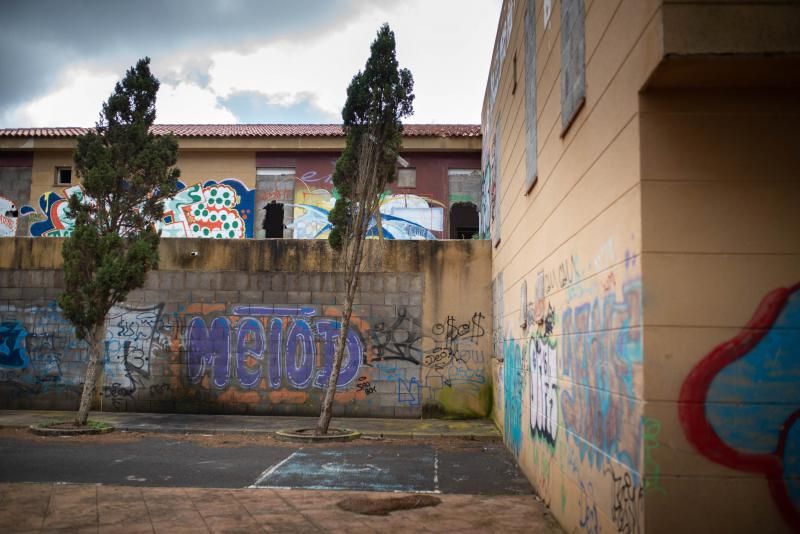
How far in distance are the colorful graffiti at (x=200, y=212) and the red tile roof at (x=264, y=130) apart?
5.32 ft

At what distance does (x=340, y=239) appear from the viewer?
519 inches

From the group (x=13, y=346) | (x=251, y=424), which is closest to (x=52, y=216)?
(x=13, y=346)

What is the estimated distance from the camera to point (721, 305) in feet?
13.0

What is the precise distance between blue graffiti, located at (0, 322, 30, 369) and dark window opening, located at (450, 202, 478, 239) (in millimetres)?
12916

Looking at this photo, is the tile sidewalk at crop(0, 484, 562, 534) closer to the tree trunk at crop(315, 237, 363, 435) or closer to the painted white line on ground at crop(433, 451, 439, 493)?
the painted white line on ground at crop(433, 451, 439, 493)

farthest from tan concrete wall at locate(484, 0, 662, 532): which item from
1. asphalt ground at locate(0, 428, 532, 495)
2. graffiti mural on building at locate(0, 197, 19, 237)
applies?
graffiti mural on building at locate(0, 197, 19, 237)

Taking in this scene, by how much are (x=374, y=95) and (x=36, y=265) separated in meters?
8.39

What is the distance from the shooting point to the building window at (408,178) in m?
21.9

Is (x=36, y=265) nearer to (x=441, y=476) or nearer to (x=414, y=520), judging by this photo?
(x=441, y=476)

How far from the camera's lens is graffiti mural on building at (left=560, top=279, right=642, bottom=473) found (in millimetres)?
4137

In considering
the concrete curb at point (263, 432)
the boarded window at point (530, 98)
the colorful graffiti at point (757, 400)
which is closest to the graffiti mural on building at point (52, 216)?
the concrete curb at point (263, 432)

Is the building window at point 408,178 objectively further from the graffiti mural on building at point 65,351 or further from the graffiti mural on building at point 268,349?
the graffiti mural on building at point 65,351

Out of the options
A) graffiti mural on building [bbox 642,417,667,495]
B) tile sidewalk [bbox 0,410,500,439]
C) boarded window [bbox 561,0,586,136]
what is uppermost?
boarded window [bbox 561,0,586,136]

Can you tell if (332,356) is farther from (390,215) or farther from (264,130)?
(264,130)
